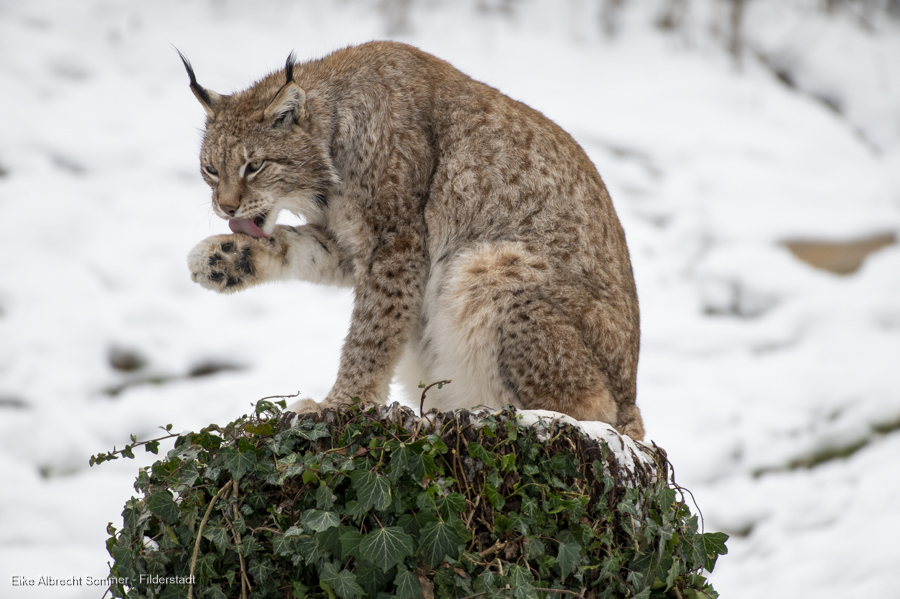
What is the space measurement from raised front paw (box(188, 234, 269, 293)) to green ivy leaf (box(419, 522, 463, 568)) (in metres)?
1.76

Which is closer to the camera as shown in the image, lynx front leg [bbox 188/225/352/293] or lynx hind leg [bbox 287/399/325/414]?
lynx hind leg [bbox 287/399/325/414]

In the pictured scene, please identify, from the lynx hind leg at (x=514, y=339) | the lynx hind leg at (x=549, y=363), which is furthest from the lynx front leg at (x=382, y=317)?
the lynx hind leg at (x=549, y=363)

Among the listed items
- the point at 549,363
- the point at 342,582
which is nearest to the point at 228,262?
the point at 549,363

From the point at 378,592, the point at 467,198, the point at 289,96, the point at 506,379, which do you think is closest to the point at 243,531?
the point at 378,592

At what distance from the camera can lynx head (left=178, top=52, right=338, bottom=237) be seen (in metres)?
3.30

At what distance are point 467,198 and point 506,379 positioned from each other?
0.82m

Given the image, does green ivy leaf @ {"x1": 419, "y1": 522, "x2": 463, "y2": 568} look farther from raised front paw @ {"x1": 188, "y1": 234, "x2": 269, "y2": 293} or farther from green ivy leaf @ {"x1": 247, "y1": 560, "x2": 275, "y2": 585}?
raised front paw @ {"x1": 188, "y1": 234, "x2": 269, "y2": 293}

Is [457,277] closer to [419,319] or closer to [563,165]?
[419,319]

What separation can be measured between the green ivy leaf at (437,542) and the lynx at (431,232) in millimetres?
950

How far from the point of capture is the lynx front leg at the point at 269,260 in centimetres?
327

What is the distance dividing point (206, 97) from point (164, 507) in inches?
80.8

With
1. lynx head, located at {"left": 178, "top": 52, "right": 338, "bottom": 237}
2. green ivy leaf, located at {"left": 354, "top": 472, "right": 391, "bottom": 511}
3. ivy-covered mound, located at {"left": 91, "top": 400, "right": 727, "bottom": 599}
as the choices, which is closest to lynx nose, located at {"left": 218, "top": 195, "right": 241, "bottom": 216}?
lynx head, located at {"left": 178, "top": 52, "right": 338, "bottom": 237}

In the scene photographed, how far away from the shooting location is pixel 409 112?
3395 mm

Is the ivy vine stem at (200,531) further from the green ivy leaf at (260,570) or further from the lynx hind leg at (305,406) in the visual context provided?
the lynx hind leg at (305,406)
